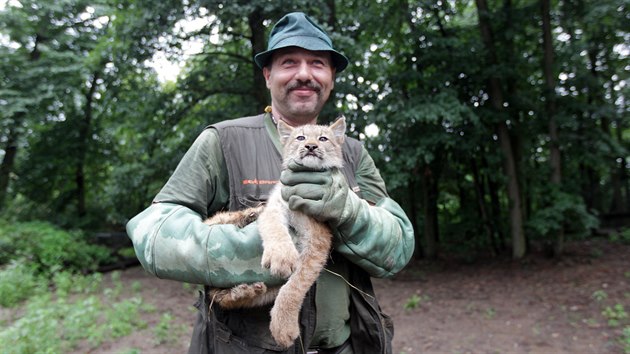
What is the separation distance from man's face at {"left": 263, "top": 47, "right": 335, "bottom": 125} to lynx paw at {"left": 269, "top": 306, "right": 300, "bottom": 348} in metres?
1.30

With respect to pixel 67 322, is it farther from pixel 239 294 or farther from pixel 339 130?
pixel 339 130

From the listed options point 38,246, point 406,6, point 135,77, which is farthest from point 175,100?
point 406,6

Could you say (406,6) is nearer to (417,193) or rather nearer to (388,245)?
(417,193)

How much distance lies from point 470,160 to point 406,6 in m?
5.31

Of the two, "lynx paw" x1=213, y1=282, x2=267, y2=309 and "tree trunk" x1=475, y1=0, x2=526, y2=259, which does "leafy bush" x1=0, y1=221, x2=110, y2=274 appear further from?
"tree trunk" x1=475, y1=0, x2=526, y2=259

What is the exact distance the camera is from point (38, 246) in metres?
11.5

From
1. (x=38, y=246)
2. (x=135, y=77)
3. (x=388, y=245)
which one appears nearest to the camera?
(x=388, y=245)

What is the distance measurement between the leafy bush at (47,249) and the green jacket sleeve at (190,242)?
1013 cm

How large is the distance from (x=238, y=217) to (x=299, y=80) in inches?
37.0

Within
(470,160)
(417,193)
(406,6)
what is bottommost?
(417,193)

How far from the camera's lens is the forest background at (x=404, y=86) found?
9.83 m

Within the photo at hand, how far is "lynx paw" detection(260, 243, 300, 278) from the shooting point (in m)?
2.21

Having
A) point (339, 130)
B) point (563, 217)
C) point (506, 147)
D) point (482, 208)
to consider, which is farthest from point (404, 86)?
point (339, 130)

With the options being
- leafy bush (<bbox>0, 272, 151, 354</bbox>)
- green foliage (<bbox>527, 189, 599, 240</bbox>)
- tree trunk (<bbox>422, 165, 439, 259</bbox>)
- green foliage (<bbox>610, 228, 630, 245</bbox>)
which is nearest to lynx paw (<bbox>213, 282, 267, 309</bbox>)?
leafy bush (<bbox>0, 272, 151, 354</bbox>)
